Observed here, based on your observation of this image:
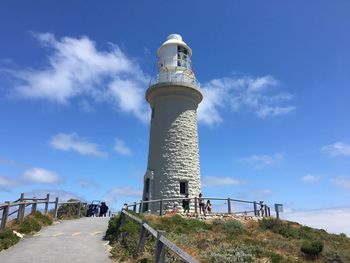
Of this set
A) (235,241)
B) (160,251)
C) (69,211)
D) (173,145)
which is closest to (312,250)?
(235,241)

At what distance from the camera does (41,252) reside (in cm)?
1057

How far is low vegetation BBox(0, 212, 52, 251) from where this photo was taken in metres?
11.7

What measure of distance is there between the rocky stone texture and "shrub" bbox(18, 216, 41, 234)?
341 inches

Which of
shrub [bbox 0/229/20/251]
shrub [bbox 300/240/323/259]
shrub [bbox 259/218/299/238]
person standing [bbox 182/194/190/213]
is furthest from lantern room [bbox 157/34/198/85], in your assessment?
shrub [bbox 0/229/20/251]

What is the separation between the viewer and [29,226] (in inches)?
577

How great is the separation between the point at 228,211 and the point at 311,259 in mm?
6506

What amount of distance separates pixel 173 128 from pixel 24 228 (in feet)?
39.2

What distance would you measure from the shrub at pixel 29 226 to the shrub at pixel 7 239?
131cm

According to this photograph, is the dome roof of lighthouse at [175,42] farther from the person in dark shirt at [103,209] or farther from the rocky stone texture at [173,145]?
the person in dark shirt at [103,209]

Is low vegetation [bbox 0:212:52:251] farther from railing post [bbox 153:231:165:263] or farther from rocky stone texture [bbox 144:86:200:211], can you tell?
rocky stone texture [bbox 144:86:200:211]

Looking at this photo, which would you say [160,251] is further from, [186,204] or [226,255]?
[186,204]

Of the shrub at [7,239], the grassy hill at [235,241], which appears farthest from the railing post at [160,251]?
the shrub at [7,239]

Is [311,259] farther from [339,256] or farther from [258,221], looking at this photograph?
[258,221]

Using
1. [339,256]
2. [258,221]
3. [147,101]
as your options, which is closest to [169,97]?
[147,101]
